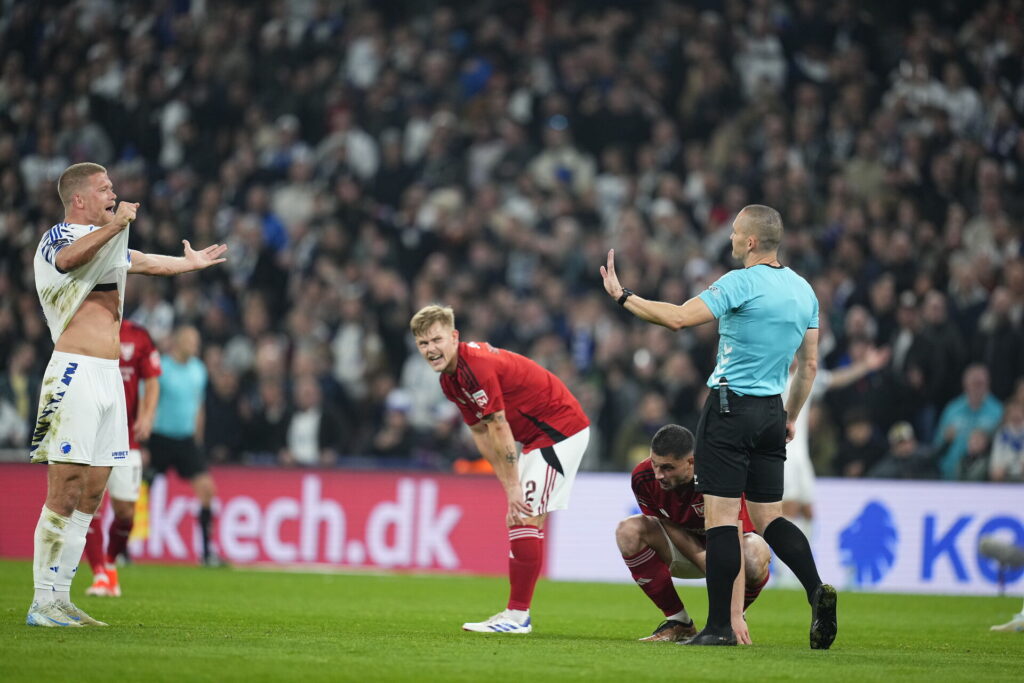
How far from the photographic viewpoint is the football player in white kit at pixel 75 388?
7.79 meters

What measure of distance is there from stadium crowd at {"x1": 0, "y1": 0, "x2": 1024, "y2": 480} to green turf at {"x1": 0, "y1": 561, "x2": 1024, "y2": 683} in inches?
183

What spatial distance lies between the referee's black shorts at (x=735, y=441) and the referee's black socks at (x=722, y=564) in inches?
8.7

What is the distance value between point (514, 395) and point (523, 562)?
1094mm

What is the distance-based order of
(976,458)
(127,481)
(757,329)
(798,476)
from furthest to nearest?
(976,458), (798,476), (127,481), (757,329)

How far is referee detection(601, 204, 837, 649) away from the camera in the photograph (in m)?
7.66

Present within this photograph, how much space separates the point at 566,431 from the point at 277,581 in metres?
5.91

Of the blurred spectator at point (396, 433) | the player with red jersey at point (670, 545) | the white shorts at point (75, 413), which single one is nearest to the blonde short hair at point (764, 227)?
the player with red jersey at point (670, 545)

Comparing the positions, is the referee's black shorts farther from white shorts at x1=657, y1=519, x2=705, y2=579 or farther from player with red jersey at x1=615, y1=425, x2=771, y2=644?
white shorts at x1=657, y1=519, x2=705, y2=579

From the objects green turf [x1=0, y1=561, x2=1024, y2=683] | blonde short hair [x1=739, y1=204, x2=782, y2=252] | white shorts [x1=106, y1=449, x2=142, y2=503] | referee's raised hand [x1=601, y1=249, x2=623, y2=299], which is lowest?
green turf [x1=0, y1=561, x2=1024, y2=683]

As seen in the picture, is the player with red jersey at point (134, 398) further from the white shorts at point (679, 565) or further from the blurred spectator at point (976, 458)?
the blurred spectator at point (976, 458)

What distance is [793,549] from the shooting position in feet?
25.6

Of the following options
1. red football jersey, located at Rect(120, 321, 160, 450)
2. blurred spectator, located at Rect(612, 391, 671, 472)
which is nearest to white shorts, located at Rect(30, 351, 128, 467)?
red football jersey, located at Rect(120, 321, 160, 450)

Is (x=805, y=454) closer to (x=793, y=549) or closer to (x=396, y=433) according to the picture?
(x=396, y=433)

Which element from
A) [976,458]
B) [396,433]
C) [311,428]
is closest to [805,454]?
[976,458]
